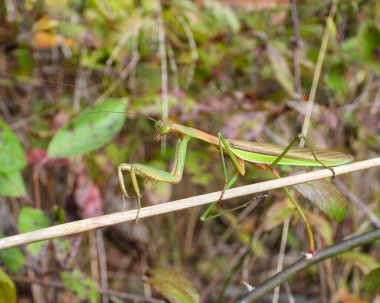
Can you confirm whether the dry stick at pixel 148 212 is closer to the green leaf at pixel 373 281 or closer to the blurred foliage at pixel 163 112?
Answer: the green leaf at pixel 373 281

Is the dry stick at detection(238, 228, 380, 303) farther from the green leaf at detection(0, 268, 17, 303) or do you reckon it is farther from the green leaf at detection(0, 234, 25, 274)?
the green leaf at detection(0, 234, 25, 274)

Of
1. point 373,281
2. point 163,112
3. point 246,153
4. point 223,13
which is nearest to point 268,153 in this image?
point 246,153

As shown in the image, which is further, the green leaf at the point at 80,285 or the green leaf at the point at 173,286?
the green leaf at the point at 80,285

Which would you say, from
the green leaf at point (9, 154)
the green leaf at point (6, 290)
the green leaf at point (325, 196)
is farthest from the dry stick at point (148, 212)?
the green leaf at point (9, 154)

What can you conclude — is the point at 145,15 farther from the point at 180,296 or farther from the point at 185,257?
the point at 185,257

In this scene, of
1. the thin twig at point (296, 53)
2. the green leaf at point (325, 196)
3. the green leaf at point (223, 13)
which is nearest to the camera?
the green leaf at point (325, 196)

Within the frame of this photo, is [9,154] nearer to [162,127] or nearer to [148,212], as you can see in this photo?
[162,127]

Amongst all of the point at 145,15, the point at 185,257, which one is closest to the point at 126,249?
the point at 185,257
